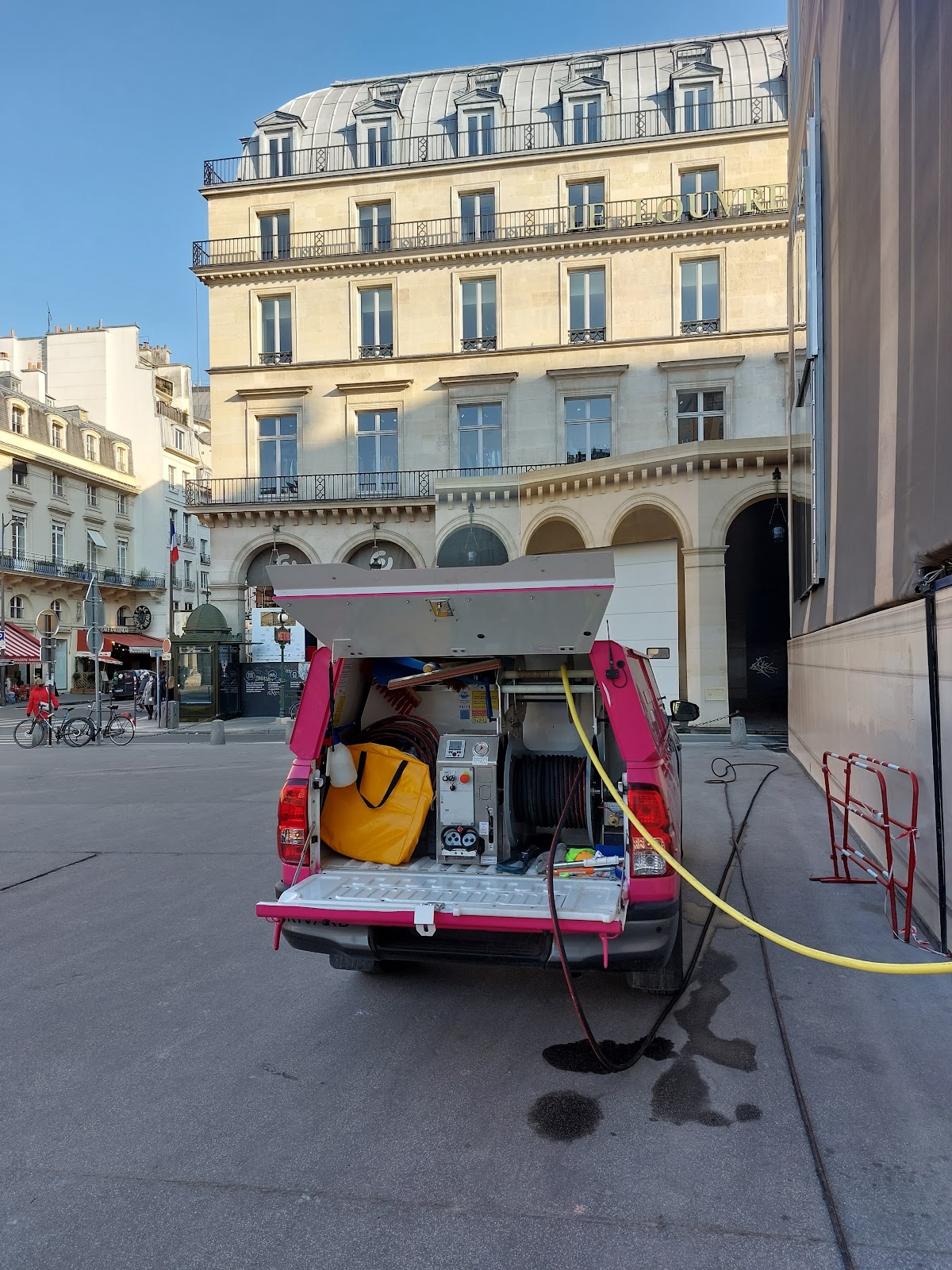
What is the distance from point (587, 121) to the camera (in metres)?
30.5

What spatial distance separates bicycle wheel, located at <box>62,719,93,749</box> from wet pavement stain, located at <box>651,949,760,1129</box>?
1992 centimetres

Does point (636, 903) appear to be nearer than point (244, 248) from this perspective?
Yes

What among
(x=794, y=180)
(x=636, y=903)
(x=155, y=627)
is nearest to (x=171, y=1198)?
(x=636, y=903)

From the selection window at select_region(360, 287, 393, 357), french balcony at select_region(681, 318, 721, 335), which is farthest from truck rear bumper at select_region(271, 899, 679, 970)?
window at select_region(360, 287, 393, 357)

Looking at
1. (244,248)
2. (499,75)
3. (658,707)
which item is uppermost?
(499,75)

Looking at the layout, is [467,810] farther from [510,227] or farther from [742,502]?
[510,227]

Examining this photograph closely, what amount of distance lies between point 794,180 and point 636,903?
17.8 metres

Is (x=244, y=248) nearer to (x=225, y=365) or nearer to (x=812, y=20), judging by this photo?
(x=225, y=365)

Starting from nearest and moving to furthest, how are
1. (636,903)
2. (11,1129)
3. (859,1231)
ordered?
(859,1231) < (11,1129) < (636,903)

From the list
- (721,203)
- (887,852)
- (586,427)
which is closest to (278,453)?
(586,427)

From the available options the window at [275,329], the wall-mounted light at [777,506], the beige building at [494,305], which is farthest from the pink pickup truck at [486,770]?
the window at [275,329]

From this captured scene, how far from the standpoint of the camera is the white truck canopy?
4.18 m

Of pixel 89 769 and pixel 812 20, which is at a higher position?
pixel 812 20

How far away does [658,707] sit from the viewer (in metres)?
5.91
